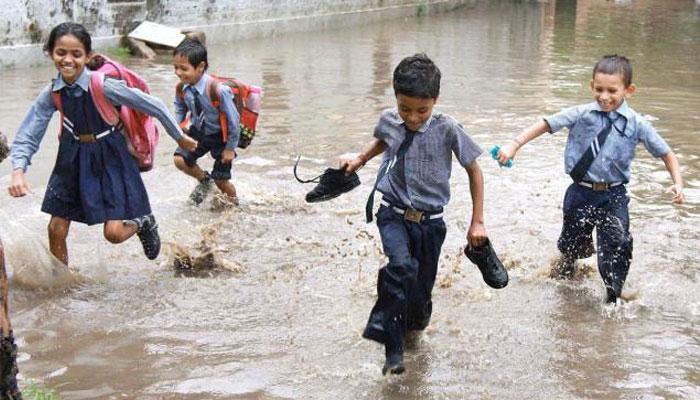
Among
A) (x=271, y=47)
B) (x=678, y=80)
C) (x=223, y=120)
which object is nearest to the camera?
(x=223, y=120)

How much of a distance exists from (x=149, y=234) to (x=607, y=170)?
101 inches

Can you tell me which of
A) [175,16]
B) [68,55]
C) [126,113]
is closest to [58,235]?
[126,113]

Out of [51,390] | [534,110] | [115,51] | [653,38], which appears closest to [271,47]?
[115,51]

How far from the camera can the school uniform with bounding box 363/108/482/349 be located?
13.4 feet

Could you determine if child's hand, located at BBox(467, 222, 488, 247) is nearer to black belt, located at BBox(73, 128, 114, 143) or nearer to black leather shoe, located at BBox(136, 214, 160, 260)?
black leather shoe, located at BBox(136, 214, 160, 260)

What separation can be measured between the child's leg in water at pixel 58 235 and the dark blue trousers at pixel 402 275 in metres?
1.93

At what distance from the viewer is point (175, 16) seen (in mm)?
16672

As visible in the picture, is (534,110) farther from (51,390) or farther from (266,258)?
(51,390)

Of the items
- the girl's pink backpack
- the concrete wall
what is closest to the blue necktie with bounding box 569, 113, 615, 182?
the girl's pink backpack

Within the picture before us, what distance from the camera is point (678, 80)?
1393cm

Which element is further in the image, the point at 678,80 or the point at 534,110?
the point at 678,80

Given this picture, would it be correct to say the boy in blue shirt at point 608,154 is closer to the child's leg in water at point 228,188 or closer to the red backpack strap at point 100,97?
the red backpack strap at point 100,97

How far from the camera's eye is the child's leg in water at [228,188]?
23.2 feet

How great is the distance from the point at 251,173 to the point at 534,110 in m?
4.62
